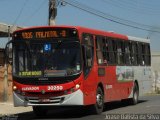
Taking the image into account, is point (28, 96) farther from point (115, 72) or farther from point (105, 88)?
point (115, 72)

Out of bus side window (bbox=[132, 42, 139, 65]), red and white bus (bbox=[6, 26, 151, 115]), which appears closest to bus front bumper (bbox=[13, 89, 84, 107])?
red and white bus (bbox=[6, 26, 151, 115])

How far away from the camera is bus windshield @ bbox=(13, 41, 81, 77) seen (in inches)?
694

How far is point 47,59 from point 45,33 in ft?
3.24

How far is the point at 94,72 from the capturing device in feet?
61.8

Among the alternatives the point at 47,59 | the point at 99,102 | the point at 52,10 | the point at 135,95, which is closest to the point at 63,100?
the point at 47,59

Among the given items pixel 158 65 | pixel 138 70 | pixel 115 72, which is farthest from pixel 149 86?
pixel 158 65

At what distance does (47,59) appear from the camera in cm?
1783

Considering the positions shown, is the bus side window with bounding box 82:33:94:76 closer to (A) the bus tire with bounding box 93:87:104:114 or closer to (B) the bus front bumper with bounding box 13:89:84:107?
(B) the bus front bumper with bounding box 13:89:84:107

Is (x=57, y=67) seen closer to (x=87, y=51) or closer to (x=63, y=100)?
(x=63, y=100)

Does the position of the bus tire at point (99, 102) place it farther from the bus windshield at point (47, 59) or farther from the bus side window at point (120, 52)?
the bus side window at point (120, 52)

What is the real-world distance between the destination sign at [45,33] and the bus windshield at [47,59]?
24cm

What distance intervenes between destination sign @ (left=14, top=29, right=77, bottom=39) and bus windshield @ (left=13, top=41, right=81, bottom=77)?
0.24m

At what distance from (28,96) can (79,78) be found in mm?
1931

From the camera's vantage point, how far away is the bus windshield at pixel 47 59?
17625 millimetres
